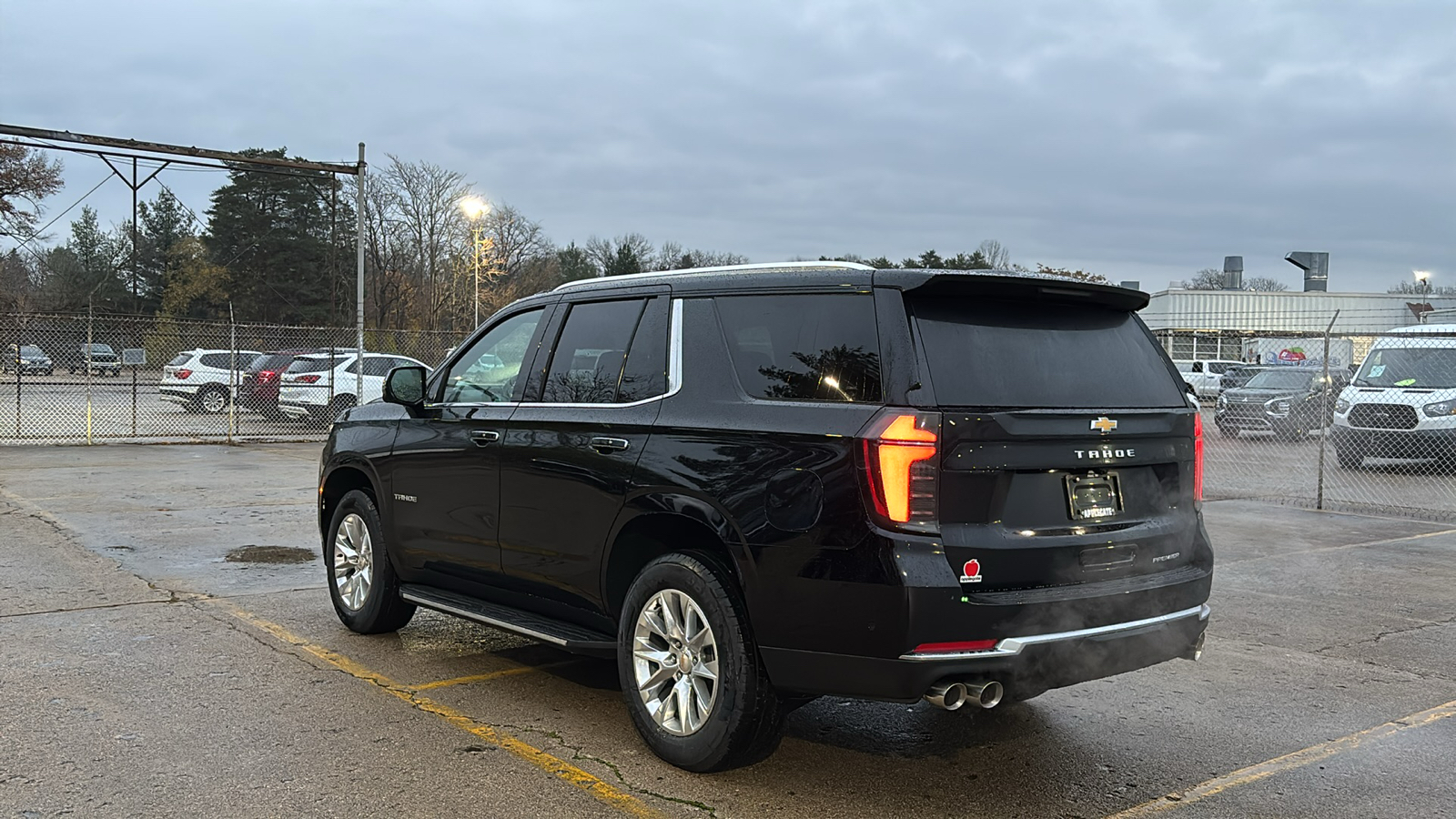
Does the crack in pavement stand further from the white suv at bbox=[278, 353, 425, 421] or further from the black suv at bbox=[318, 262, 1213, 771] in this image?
the white suv at bbox=[278, 353, 425, 421]

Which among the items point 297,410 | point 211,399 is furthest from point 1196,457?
point 211,399

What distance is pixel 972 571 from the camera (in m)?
3.85

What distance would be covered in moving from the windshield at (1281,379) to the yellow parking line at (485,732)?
2332 cm

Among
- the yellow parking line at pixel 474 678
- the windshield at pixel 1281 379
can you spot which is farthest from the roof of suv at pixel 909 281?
the windshield at pixel 1281 379

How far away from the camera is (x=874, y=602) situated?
12.5 ft

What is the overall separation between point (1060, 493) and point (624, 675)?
72.5 inches

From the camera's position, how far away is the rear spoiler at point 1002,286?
407 centimetres

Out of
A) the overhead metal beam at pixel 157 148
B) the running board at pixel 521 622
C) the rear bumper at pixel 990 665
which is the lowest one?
the running board at pixel 521 622

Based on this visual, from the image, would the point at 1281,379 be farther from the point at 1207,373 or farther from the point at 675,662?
the point at 675,662

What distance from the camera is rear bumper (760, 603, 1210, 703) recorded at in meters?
3.81

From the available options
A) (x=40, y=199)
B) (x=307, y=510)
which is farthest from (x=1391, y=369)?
(x=40, y=199)

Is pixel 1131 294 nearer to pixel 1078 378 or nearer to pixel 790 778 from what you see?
pixel 1078 378

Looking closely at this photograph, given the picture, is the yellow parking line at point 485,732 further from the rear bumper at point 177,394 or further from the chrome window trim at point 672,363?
the rear bumper at point 177,394

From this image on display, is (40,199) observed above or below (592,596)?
above
